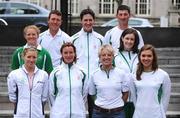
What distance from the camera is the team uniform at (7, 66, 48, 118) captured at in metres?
6.80

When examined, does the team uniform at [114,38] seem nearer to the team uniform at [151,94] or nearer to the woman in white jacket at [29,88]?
the team uniform at [151,94]

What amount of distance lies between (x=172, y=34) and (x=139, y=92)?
313 inches

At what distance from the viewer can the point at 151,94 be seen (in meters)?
6.77

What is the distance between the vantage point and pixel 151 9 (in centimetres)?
4572

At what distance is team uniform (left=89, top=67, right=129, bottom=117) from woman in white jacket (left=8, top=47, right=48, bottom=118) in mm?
603

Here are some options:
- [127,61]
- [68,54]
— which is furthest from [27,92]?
Answer: [127,61]

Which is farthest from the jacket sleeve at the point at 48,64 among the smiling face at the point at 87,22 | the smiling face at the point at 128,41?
the smiling face at the point at 128,41

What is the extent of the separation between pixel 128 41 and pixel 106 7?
39268 millimetres

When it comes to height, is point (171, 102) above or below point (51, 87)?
below

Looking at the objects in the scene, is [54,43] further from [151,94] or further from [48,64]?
[151,94]

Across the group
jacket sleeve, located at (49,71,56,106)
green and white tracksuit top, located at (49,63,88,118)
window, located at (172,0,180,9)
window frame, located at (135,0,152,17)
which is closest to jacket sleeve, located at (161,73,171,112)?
green and white tracksuit top, located at (49,63,88,118)

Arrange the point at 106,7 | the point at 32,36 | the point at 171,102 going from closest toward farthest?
1. the point at 32,36
2. the point at 171,102
3. the point at 106,7

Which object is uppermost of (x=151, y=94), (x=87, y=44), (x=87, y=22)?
(x=87, y=22)

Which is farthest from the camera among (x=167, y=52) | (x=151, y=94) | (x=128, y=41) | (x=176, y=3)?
(x=176, y=3)
